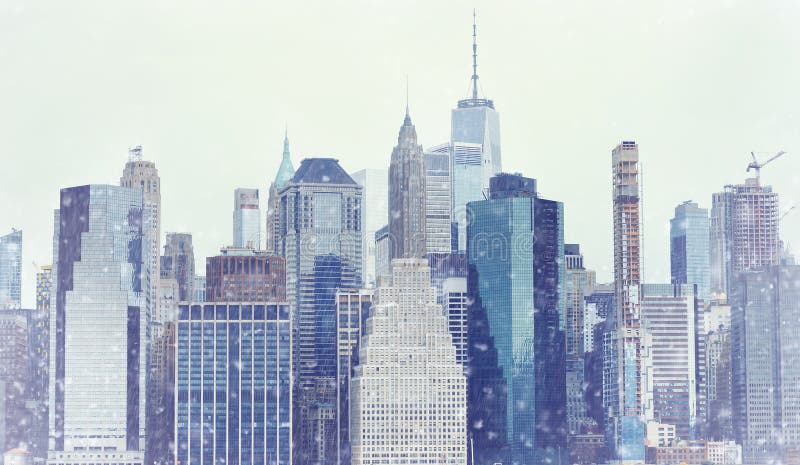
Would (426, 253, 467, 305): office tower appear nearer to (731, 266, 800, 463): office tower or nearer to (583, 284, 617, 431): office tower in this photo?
(583, 284, 617, 431): office tower

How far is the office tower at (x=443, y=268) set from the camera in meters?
170

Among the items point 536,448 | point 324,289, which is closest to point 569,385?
point 536,448

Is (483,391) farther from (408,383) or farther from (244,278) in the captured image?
(244,278)

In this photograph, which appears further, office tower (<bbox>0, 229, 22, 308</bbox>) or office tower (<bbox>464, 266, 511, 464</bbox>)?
office tower (<bbox>0, 229, 22, 308</bbox>)

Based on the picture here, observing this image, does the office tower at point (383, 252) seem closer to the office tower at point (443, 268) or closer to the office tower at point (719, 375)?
the office tower at point (443, 268)

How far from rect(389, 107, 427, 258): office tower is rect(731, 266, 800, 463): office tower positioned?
35.4 meters

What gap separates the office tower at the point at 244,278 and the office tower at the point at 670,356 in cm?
4080

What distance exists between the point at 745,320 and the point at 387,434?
5165 cm

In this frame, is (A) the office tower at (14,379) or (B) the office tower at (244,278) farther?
(A) the office tower at (14,379)

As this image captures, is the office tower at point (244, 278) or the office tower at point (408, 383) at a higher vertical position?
the office tower at point (244, 278)

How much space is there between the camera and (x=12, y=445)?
167 meters

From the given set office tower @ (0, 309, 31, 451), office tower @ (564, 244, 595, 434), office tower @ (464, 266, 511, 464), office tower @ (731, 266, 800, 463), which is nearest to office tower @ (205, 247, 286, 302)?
office tower @ (464, 266, 511, 464)

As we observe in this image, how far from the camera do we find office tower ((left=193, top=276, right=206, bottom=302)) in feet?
594

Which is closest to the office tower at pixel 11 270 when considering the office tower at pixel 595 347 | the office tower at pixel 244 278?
the office tower at pixel 244 278
